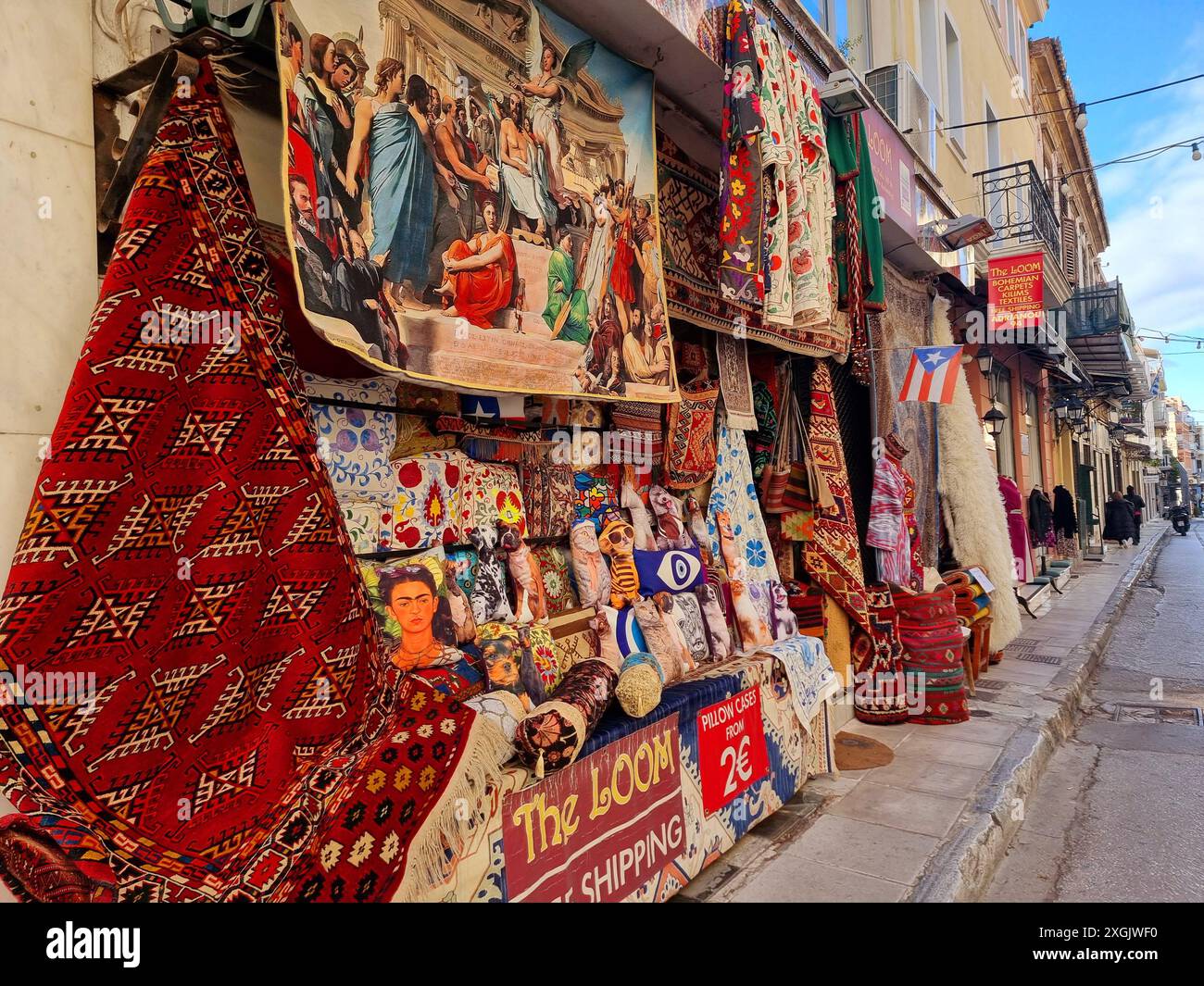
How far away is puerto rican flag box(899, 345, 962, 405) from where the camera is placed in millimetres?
6055

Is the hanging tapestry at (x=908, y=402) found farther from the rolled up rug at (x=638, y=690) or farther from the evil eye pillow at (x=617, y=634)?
the rolled up rug at (x=638, y=690)

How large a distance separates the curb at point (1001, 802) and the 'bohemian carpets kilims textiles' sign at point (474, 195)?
2364 mm

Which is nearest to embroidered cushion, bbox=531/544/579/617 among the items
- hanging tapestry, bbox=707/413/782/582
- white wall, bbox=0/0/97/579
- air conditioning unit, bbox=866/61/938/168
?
hanging tapestry, bbox=707/413/782/582

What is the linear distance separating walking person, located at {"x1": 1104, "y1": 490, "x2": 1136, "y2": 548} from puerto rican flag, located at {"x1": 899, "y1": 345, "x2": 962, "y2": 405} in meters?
21.6

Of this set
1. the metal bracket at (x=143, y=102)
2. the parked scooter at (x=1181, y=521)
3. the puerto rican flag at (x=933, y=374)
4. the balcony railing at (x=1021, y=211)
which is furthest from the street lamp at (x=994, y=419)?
the parked scooter at (x=1181, y=521)

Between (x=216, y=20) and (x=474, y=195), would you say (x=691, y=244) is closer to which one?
(x=474, y=195)

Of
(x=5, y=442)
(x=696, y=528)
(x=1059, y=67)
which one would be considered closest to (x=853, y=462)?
(x=696, y=528)

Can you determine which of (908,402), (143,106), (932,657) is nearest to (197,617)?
(143,106)

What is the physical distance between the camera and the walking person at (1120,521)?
23359 mm

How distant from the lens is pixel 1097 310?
19.1 metres

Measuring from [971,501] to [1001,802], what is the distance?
395 centimetres

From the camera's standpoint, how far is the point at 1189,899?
3098 millimetres

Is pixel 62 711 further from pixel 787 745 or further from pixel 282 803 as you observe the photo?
pixel 787 745
